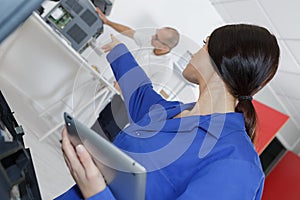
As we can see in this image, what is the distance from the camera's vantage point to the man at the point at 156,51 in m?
1.43

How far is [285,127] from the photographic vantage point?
2158 mm

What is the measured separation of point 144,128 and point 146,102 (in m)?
0.16

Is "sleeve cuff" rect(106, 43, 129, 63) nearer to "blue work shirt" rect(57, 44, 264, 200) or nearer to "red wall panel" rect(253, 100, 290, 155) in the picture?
"blue work shirt" rect(57, 44, 264, 200)

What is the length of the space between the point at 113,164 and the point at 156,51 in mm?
904

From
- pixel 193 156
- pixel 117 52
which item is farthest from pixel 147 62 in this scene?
pixel 193 156

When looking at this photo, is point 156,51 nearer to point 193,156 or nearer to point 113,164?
point 193,156

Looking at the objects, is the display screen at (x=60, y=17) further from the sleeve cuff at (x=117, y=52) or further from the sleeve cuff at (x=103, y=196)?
the sleeve cuff at (x=103, y=196)

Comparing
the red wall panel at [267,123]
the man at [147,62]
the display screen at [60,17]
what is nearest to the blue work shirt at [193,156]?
the man at [147,62]

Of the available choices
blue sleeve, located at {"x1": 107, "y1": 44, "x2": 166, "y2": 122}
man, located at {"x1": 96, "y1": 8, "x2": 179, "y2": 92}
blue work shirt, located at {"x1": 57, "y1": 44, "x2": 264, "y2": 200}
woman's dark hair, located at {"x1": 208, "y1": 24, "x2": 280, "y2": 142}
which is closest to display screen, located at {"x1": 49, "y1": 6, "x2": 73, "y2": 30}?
man, located at {"x1": 96, "y1": 8, "x2": 179, "y2": 92}

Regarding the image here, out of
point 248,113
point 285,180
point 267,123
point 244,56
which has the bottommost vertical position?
point 285,180

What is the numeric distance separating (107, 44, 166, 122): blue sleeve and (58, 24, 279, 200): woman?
91 mm

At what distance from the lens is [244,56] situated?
821 mm

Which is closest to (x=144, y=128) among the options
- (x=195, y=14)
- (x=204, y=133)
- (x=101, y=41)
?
(x=204, y=133)

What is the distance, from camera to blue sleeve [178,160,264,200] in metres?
0.73
